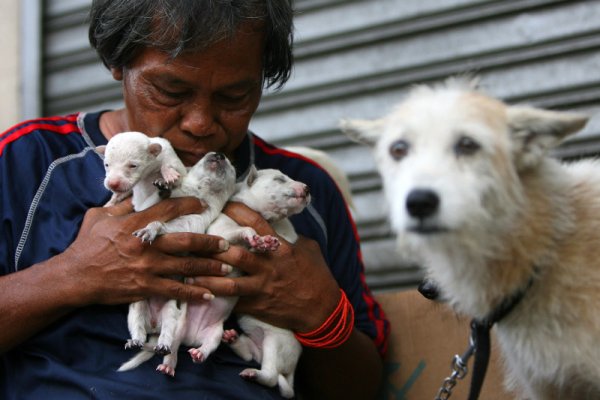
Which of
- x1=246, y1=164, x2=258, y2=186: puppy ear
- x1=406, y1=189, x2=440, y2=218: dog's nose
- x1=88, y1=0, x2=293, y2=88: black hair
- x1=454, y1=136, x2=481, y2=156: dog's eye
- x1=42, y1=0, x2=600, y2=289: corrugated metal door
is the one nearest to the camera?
x1=406, y1=189, x2=440, y2=218: dog's nose

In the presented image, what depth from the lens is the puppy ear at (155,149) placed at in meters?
2.62

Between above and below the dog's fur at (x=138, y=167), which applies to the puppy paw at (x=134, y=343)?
below

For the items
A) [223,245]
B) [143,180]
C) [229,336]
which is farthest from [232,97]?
[229,336]

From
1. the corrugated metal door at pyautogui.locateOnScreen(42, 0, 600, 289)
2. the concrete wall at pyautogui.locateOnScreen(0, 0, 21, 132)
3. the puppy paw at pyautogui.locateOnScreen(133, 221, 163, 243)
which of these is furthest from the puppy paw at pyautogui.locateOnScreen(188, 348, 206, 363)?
the concrete wall at pyautogui.locateOnScreen(0, 0, 21, 132)

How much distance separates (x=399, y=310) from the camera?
337 cm

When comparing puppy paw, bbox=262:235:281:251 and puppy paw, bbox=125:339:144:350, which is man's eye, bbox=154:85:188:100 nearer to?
puppy paw, bbox=262:235:281:251

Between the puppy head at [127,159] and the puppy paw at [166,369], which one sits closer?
the puppy paw at [166,369]

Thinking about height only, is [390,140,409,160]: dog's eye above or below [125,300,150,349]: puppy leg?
above

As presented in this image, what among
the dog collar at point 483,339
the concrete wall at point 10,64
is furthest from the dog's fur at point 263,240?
the concrete wall at point 10,64

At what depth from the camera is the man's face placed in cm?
269

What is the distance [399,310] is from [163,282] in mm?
1246

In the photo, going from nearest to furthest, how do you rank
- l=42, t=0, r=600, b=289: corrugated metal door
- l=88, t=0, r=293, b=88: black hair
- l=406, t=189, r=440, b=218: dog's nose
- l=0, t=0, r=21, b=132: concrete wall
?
l=406, t=189, r=440, b=218: dog's nose < l=88, t=0, r=293, b=88: black hair < l=42, t=0, r=600, b=289: corrugated metal door < l=0, t=0, r=21, b=132: concrete wall

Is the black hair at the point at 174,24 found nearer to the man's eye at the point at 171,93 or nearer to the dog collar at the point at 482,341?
the man's eye at the point at 171,93

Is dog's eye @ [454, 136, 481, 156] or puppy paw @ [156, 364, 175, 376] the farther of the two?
puppy paw @ [156, 364, 175, 376]
